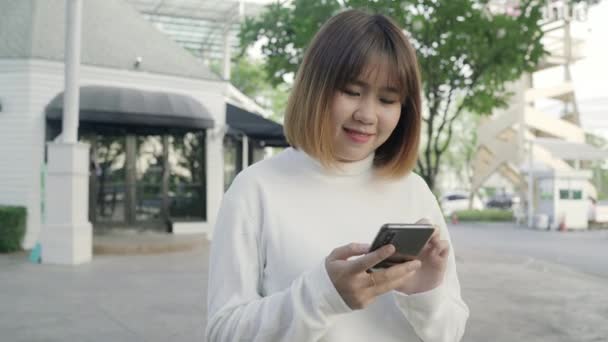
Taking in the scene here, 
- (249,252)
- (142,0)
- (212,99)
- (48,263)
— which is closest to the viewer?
(249,252)

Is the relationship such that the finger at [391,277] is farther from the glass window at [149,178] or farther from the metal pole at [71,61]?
the glass window at [149,178]

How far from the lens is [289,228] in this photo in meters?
1.43

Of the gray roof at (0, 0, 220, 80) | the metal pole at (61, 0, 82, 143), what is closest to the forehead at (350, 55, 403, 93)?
the metal pole at (61, 0, 82, 143)

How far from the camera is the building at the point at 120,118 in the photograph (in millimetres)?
11602

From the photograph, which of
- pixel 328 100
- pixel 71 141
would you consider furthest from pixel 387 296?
pixel 71 141

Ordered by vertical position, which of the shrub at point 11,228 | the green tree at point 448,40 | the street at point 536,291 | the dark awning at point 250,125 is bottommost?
the street at point 536,291

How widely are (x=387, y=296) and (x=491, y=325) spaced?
4672 mm

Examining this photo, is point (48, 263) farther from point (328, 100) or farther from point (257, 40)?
point (328, 100)

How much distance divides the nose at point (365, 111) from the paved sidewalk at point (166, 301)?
4048mm

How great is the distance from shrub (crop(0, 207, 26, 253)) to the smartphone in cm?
1124

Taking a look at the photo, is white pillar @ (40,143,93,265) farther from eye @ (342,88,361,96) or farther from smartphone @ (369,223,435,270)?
smartphone @ (369,223,435,270)

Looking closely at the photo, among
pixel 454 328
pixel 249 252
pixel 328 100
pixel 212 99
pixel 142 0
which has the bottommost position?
pixel 454 328

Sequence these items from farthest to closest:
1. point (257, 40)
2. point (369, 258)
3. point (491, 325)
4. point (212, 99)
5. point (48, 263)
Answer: point (212, 99), point (257, 40), point (48, 263), point (491, 325), point (369, 258)

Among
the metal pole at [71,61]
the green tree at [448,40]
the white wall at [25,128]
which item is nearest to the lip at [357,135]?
the green tree at [448,40]
